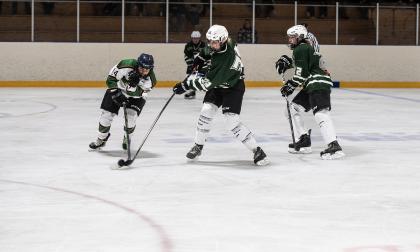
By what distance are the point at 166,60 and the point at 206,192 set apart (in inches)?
509

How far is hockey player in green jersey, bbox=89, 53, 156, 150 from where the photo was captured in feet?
24.2

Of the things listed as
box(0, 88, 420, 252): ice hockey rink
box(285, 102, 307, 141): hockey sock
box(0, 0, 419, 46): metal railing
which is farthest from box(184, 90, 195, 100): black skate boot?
box(285, 102, 307, 141): hockey sock

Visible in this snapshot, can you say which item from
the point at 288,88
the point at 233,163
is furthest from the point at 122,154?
the point at 288,88

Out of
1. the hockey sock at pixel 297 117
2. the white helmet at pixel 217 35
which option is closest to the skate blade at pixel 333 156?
the hockey sock at pixel 297 117

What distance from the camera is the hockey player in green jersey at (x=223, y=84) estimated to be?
6.97 m

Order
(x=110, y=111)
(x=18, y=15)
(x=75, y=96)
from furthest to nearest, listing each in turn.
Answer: (x=18, y=15) < (x=75, y=96) < (x=110, y=111)

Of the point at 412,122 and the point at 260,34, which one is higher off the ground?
the point at 260,34

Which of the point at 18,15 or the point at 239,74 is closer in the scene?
the point at 239,74

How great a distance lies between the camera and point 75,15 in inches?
731

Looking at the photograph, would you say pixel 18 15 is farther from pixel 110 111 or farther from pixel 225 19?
pixel 110 111

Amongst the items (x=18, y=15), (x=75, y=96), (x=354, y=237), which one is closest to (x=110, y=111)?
(x=354, y=237)

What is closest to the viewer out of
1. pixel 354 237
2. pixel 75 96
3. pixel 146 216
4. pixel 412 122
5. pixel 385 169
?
pixel 354 237

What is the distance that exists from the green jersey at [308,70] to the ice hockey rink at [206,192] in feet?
2.07

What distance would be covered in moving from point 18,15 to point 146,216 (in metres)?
13.9
